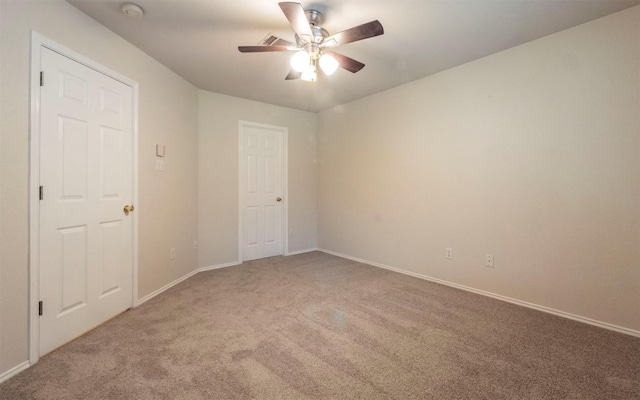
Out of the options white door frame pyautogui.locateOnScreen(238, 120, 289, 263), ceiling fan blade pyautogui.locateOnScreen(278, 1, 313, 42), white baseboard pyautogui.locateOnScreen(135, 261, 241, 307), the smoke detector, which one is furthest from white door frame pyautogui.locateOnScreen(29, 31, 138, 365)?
white door frame pyautogui.locateOnScreen(238, 120, 289, 263)

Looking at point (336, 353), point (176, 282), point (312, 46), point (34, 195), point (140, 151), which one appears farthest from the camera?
point (176, 282)

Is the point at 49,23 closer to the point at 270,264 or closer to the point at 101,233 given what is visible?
the point at 101,233

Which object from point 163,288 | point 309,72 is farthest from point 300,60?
point 163,288

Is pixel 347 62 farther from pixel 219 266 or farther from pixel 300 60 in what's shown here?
pixel 219 266

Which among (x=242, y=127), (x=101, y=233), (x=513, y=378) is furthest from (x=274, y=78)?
(x=513, y=378)

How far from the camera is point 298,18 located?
1.81 meters

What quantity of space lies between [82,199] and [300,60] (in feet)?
6.47

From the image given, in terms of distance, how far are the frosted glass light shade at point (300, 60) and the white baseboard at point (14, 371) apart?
2655 millimetres

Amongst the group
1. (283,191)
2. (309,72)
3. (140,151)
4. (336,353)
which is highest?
(309,72)

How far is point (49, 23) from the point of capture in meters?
1.88

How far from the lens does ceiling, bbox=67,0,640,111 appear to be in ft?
6.73

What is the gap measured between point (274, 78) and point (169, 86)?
3.84 feet

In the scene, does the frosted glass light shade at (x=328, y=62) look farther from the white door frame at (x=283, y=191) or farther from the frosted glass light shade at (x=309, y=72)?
the white door frame at (x=283, y=191)

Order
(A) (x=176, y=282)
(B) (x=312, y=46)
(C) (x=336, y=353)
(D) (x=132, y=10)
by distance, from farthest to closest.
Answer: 1. (A) (x=176, y=282)
2. (B) (x=312, y=46)
3. (D) (x=132, y=10)
4. (C) (x=336, y=353)
